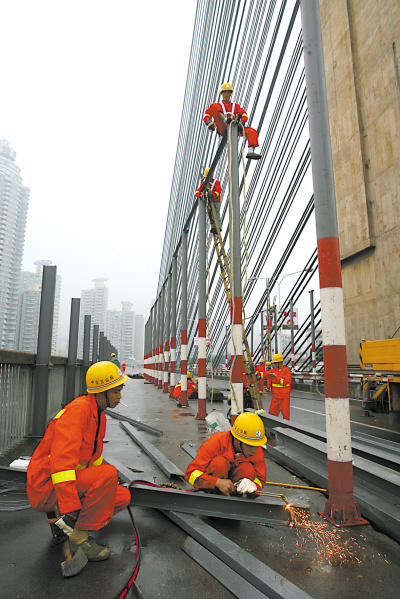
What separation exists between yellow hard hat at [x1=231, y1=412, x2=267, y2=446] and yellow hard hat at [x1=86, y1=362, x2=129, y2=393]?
1.10 metres

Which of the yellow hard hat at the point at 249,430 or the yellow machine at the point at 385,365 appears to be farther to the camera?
the yellow machine at the point at 385,365

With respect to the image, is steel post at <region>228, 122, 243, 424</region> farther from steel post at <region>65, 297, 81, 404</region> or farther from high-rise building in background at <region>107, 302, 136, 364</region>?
high-rise building in background at <region>107, 302, 136, 364</region>

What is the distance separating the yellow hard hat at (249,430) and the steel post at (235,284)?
312 centimetres

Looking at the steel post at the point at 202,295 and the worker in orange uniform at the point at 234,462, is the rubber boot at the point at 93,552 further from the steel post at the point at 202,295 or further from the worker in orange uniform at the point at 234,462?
the steel post at the point at 202,295

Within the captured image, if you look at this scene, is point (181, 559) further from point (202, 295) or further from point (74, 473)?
point (202, 295)

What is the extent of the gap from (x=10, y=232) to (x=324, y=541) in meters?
25.3

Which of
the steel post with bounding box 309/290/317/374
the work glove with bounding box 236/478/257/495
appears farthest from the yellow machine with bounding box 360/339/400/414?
the steel post with bounding box 309/290/317/374

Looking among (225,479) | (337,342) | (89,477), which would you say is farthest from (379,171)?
(89,477)

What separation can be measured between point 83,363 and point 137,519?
9.28 m

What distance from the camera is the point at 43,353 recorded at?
5625 millimetres

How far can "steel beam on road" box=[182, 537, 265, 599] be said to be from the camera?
1.94 m

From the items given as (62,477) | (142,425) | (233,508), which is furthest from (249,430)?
(142,425)

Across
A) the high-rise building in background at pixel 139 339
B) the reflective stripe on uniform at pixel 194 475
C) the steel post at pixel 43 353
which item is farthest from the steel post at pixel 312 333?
the high-rise building in background at pixel 139 339

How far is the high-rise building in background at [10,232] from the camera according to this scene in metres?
21.7
